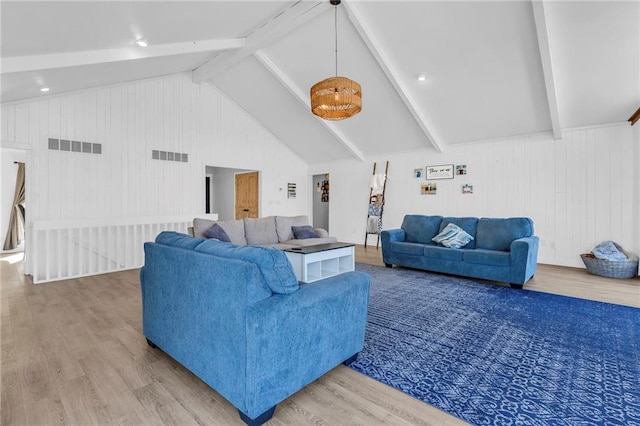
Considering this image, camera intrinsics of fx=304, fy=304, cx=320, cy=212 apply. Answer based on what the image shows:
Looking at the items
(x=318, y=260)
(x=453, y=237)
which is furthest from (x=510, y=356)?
(x=453, y=237)

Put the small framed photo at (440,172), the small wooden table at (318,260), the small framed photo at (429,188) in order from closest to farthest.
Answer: the small wooden table at (318,260) < the small framed photo at (440,172) < the small framed photo at (429,188)

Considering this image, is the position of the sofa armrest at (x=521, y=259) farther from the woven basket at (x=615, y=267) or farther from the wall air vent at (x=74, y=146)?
the wall air vent at (x=74, y=146)

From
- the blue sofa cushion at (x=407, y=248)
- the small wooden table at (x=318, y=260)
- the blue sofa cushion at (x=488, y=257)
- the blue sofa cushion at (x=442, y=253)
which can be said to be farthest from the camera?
the blue sofa cushion at (x=407, y=248)

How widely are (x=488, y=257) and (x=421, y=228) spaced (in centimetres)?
130

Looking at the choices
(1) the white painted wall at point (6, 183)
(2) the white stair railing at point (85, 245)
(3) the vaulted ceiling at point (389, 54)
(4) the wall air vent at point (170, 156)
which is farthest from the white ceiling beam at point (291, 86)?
(1) the white painted wall at point (6, 183)

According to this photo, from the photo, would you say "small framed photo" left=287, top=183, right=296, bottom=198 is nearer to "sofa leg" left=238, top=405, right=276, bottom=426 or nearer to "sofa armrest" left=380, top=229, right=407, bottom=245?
"sofa armrest" left=380, top=229, right=407, bottom=245

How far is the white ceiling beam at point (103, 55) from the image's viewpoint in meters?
2.96

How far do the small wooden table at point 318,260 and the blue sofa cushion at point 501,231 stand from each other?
6.65 feet

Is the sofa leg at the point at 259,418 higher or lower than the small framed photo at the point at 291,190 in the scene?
lower

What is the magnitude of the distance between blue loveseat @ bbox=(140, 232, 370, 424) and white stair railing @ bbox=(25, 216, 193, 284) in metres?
3.64

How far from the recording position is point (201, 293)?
171cm

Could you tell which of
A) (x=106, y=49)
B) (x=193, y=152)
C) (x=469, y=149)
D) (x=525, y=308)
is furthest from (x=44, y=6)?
(x=469, y=149)

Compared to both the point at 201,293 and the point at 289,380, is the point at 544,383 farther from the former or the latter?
the point at 201,293

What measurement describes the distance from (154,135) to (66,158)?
1.41 m
